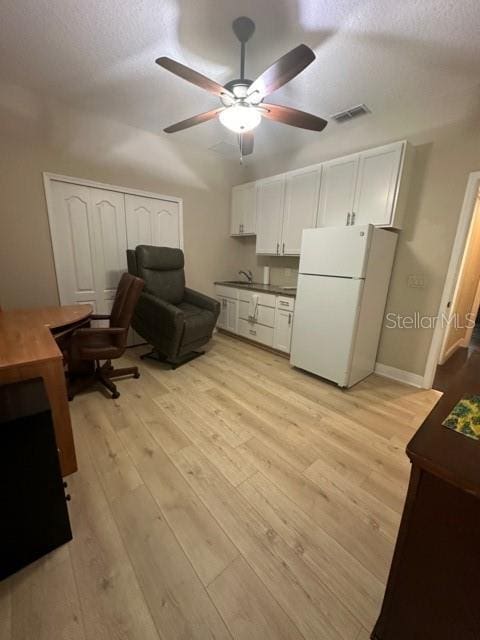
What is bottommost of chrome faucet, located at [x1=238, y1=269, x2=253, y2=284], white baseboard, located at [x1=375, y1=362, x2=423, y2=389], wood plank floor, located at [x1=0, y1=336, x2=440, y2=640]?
wood plank floor, located at [x1=0, y1=336, x2=440, y2=640]

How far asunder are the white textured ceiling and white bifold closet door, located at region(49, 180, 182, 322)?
84cm

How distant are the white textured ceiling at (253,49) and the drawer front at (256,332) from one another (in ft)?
7.59

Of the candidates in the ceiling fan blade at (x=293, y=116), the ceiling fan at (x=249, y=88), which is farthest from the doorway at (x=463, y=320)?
the ceiling fan at (x=249, y=88)

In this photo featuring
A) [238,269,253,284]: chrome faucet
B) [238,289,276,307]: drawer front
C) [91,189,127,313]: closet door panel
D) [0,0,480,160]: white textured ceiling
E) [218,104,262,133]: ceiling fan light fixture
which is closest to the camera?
[0,0,480,160]: white textured ceiling

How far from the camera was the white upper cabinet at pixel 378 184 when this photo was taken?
2281 mm

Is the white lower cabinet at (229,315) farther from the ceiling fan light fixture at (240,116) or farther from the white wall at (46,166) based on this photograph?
the ceiling fan light fixture at (240,116)

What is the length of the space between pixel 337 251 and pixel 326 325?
0.69 metres

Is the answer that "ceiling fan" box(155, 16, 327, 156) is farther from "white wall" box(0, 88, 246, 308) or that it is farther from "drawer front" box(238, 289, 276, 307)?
"drawer front" box(238, 289, 276, 307)

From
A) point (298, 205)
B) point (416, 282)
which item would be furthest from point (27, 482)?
point (298, 205)

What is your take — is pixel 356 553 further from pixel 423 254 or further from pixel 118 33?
pixel 118 33

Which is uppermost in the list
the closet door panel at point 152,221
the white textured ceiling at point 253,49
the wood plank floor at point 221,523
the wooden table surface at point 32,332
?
the white textured ceiling at point 253,49

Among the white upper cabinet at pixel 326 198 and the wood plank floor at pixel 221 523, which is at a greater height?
the white upper cabinet at pixel 326 198

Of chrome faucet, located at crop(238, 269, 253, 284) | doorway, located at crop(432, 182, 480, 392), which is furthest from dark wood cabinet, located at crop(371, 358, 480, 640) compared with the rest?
chrome faucet, located at crop(238, 269, 253, 284)

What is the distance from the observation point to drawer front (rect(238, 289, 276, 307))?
3.15 meters
